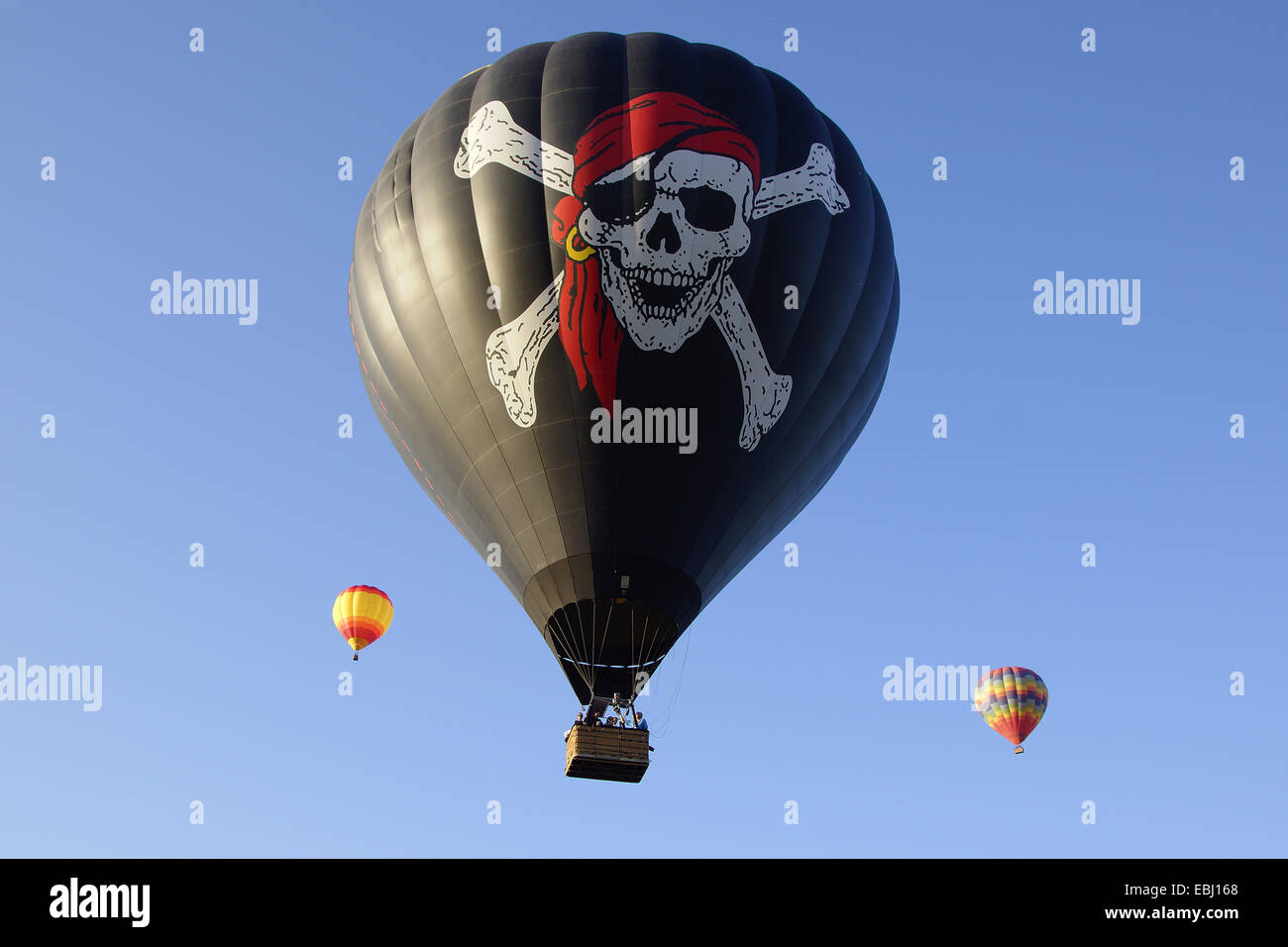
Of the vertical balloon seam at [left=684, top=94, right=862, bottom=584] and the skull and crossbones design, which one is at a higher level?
the skull and crossbones design

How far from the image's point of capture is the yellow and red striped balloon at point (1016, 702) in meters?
32.1

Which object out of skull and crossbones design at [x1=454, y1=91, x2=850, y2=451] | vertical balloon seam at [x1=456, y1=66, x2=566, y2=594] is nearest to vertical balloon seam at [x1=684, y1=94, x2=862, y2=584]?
skull and crossbones design at [x1=454, y1=91, x2=850, y2=451]

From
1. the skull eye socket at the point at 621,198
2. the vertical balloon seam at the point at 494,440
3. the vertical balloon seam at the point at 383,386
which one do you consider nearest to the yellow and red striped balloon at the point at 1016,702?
the vertical balloon seam at the point at 383,386

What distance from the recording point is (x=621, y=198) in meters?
21.8

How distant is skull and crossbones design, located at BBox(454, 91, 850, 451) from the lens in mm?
21594

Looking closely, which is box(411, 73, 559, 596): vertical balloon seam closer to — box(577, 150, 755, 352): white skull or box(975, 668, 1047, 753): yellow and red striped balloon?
box(577, 150, 755, 352): white skull

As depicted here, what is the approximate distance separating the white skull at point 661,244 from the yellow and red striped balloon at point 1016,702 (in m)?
13.6

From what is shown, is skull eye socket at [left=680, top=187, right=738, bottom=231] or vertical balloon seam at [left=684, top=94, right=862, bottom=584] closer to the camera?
skull eye socket at [left=680, top=187, right=738, bottom=231]

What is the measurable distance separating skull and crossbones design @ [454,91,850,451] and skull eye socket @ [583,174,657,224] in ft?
0.04

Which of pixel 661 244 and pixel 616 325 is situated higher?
pixel 661 244

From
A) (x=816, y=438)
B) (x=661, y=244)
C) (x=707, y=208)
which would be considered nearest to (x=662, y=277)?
(x=661, y=244)

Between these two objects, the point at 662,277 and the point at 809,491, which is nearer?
the point at 662,277

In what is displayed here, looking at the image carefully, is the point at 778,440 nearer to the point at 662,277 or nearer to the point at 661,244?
the point at 662,277

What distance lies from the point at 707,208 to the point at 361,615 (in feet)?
31.5
